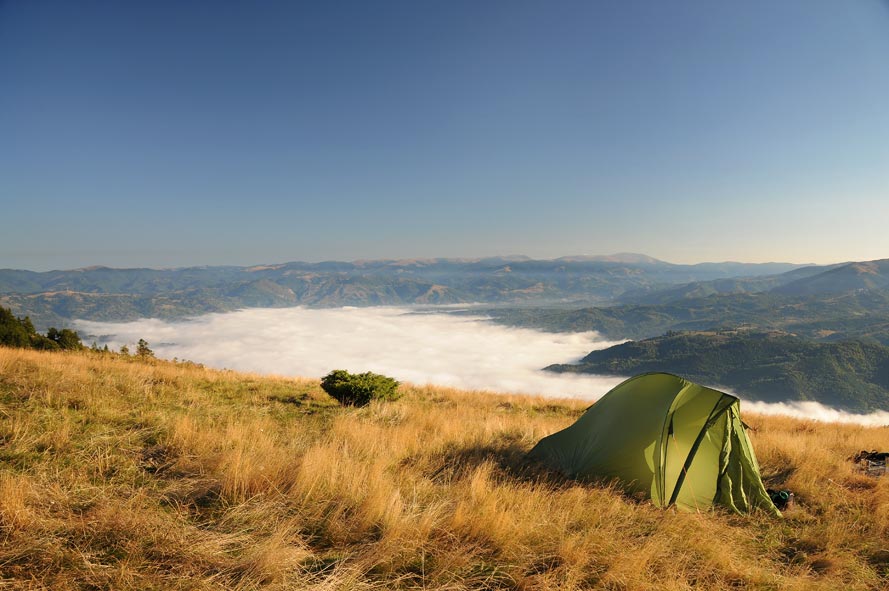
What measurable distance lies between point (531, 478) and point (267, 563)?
4606 millimetres

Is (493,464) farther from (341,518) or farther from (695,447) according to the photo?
(695,447)

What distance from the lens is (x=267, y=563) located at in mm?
3219

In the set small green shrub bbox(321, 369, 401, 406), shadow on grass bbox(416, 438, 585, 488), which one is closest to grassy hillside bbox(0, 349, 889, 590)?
shadow on grass bbox(416, 438, 585, 488)

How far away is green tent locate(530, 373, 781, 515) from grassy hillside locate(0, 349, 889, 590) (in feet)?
1.58

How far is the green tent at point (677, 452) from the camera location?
6543 mm

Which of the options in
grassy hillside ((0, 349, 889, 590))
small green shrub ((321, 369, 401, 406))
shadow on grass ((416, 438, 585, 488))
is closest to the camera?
grassy hillside ((0, 349, 889, 590))

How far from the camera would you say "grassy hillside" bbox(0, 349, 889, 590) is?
3279 millimetres

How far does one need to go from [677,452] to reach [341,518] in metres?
5.81

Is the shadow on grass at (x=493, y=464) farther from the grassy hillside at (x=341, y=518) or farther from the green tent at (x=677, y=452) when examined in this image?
the green tent at (x=677, y=452)

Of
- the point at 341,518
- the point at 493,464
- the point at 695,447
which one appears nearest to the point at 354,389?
the point at 493,464

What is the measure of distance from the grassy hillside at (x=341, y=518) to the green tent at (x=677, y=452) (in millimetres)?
480

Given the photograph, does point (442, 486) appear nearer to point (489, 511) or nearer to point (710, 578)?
point (489, 511)

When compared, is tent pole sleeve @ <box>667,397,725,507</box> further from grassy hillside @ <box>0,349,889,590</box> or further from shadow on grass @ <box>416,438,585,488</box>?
shadow on grass @ <box>416,438,585,488</box>

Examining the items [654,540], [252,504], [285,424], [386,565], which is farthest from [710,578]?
[285,424]
